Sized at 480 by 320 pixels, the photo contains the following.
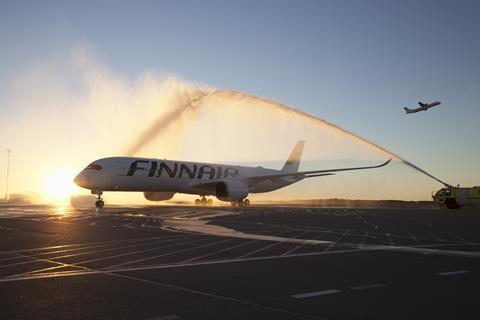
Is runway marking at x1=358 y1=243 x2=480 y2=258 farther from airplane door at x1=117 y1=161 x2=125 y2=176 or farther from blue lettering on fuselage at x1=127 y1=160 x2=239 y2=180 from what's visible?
blue lettering on fuselage at x1=127 y1=160 x2=239 y2=180

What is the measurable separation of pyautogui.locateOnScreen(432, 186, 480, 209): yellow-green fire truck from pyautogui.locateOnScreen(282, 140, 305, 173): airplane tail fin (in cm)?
2157

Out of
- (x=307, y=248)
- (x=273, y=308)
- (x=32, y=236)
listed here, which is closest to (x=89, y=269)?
(x=273, y=308)

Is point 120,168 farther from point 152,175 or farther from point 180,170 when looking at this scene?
point 180,170

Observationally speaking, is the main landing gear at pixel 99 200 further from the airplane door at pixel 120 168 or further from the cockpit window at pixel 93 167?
the airplane door at pixel 120 168

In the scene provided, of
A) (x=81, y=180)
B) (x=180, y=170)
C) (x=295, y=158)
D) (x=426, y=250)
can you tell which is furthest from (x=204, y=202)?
(x=426, y=250)

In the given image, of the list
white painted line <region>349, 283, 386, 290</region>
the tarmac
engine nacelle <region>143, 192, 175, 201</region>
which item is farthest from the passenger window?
white painted line <region>349, 283, 386, 290</region>

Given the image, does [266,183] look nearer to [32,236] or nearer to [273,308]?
[32,236]

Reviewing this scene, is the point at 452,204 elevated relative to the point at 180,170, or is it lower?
lower

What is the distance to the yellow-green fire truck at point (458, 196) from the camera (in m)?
52.0

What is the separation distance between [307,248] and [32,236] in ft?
31.3

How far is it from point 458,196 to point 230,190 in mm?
26298

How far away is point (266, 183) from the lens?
60.8 metres

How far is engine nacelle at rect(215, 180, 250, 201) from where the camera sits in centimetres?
4775

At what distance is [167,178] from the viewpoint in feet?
158
